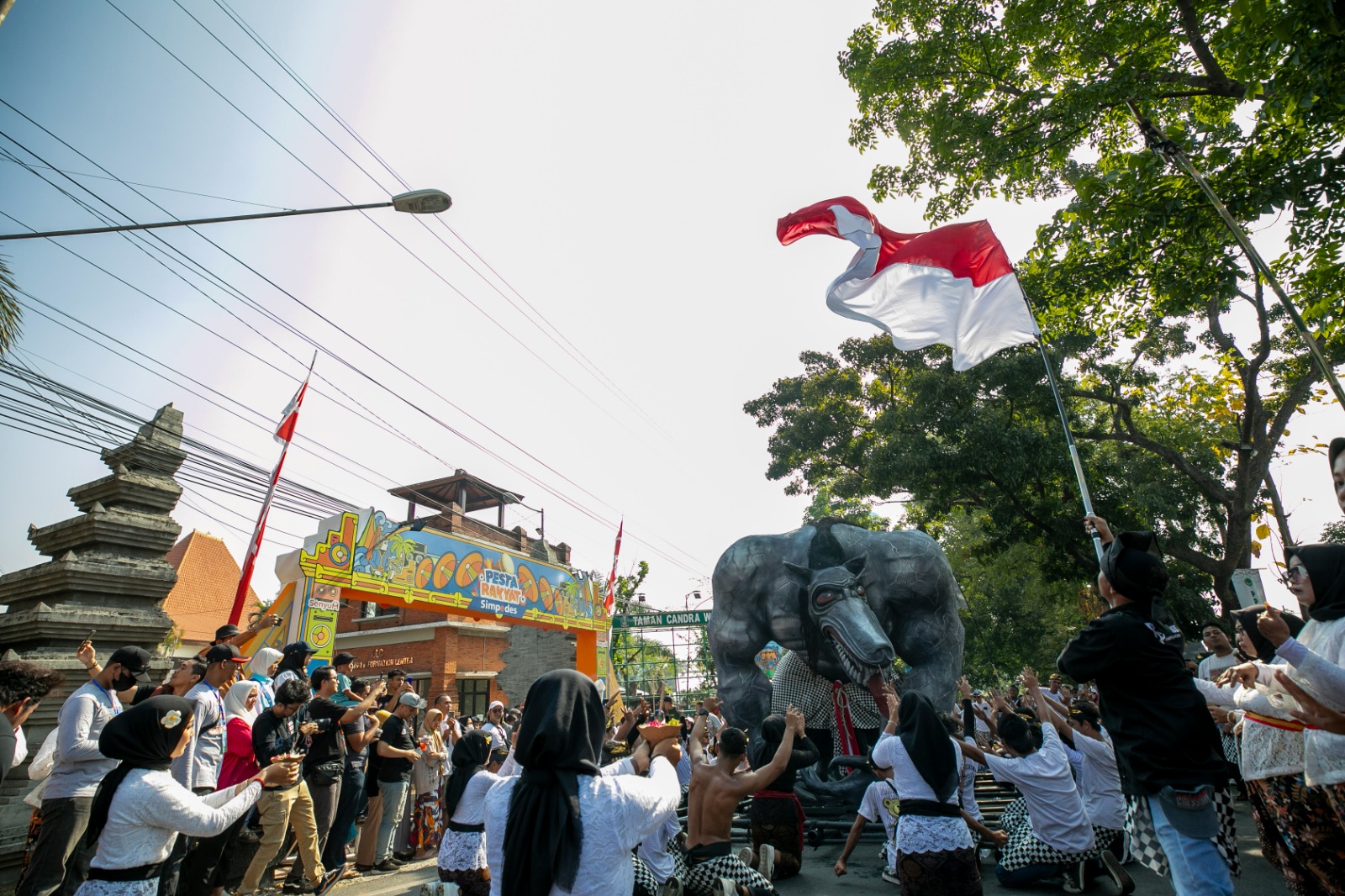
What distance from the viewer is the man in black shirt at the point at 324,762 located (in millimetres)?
5750

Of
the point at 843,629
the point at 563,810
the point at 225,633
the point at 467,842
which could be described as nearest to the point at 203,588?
the point at 225,633

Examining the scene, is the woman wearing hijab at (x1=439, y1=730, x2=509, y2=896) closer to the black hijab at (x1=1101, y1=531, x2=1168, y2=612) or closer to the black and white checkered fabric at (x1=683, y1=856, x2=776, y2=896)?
the black and white checkered fabric at (x1=683, y1=856, x2=776, y2=896)

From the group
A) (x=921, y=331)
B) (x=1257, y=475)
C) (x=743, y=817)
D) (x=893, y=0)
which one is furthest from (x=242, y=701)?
(x=1257, y=475)

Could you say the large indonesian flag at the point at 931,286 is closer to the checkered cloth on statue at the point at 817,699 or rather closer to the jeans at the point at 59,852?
the checkered cloth on statue at the point at 817,699

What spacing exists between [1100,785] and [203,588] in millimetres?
33906

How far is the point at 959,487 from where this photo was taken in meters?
13.9

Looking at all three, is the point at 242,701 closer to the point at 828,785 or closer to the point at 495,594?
the point at 828,785

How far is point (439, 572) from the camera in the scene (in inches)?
531

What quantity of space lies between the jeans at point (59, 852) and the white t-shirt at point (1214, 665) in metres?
8.04

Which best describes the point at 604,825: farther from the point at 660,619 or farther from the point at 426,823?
the point at 660,619

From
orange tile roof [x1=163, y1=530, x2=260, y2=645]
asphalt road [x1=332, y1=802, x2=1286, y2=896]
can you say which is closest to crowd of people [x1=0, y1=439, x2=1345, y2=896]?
asphalt road [x1=332, y1=802, x2=1286, y2=896]

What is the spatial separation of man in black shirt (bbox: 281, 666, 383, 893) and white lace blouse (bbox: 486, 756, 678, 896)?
3861 millimetres

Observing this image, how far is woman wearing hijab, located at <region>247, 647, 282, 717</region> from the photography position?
226 inches

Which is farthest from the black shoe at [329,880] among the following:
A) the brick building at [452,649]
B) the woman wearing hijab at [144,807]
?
the brick building at [452,649]
